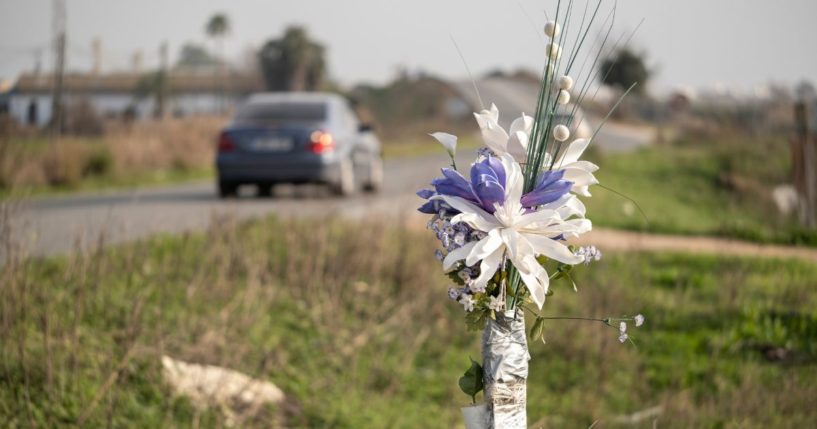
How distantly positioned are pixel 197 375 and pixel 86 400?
84 cm

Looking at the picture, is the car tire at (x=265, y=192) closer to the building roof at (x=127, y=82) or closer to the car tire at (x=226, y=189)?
the car tire at (x=226, y=189)

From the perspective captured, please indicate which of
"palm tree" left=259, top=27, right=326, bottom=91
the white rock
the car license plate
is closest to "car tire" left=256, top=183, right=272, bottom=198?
the car license plate

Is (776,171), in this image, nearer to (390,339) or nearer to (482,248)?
(390,339)

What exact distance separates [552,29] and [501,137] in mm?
299

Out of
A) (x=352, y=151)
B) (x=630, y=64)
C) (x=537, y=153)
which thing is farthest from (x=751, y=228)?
(x=630, y=64)

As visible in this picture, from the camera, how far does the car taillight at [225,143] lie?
1613 cm

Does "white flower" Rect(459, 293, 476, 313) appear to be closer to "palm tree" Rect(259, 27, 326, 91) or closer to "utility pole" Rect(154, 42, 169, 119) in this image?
"utility pole" Rect(154, 42, 169, 119)

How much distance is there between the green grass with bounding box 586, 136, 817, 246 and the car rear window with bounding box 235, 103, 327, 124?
4.37 metres

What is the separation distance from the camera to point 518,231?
2.75 meters

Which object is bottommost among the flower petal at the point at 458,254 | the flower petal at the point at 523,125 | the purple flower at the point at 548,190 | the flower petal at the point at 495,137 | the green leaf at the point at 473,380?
Result: the green leaf at the point at 473,380

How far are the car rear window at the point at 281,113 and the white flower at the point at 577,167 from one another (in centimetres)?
1369

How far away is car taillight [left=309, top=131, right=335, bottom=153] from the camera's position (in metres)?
16.0

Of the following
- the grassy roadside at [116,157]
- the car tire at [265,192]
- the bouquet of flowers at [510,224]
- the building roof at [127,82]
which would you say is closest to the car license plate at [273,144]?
the car tire at [265,192]

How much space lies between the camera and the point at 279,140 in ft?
52.8
